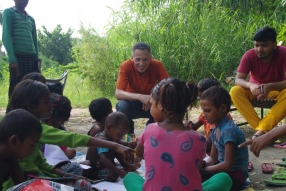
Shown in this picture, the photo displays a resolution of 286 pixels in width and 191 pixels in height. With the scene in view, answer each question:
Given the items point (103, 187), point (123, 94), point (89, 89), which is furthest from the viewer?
point (89, 89)

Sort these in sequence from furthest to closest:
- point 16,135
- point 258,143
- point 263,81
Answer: point 263,81 → point 258,143 → point 16,135

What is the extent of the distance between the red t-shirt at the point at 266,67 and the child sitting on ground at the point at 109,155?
86.3 inches

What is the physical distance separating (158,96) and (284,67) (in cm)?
294

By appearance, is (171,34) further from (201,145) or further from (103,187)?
(201,145)

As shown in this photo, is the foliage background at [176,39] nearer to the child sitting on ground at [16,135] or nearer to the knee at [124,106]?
the knee at [124,106]

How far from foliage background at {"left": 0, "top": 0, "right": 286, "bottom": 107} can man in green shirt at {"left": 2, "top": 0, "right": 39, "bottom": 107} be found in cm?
444

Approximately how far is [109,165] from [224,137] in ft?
3.48

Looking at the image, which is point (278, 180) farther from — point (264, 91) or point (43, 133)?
point (43, 133)

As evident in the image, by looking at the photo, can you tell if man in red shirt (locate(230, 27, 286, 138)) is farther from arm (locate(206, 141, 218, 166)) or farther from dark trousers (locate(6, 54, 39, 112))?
dark trousers (locate(6, 54, 39, 112))

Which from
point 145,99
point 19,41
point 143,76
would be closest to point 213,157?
point 145,99

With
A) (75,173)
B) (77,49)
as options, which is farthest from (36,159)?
(77,49)

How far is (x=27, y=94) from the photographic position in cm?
265

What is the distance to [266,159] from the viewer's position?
402 cm

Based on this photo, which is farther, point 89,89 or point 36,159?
point 89,89
